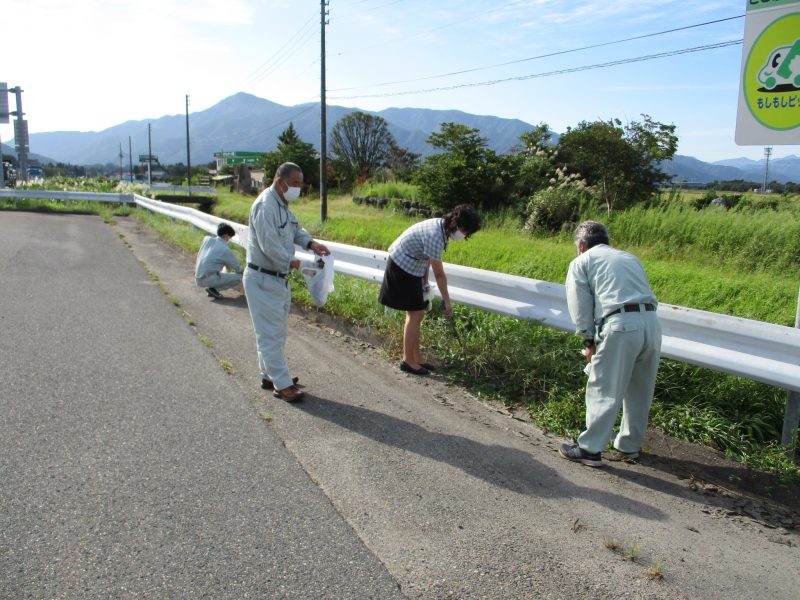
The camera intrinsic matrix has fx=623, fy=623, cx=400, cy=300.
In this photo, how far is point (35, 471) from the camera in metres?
3.47

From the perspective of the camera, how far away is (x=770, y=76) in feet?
13.6

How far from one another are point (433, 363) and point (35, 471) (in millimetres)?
3430

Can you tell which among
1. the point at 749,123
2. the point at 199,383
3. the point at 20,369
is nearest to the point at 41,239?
the point at 20,369

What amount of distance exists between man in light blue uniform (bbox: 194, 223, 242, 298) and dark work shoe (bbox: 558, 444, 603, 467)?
5867 millimetres

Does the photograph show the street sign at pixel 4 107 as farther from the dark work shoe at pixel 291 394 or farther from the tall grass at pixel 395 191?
the dark work shoe at pixel 291 394

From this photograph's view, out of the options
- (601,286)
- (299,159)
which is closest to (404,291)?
(601,286)

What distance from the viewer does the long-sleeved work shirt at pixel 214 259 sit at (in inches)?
340

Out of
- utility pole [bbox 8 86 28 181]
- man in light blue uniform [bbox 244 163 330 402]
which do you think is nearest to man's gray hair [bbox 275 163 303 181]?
man in light blue uniform [bbox 244 163 330 402]

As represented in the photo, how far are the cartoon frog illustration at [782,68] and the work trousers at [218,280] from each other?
6.68 m

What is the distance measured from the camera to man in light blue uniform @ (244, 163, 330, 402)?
4.91 meters

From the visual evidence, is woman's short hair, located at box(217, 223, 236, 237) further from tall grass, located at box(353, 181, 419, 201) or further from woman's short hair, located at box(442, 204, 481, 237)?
tall grass, located at box(353, 181, 419, 201)

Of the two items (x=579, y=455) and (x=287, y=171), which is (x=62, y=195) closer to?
(x=287, y=171)

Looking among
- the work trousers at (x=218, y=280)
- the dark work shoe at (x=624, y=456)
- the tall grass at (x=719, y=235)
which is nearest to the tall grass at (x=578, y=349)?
the tall grass at (x=719, y=235)

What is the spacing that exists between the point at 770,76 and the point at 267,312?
13.1 feet
